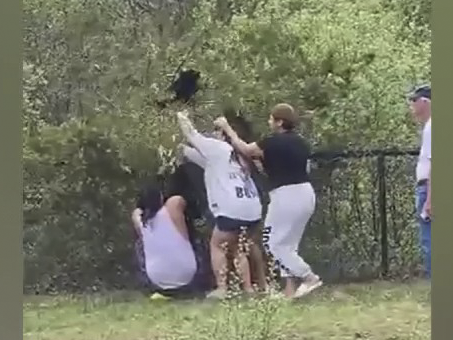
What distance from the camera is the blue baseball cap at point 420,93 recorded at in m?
1.84

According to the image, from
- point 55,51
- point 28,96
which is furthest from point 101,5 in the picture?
point 28,96

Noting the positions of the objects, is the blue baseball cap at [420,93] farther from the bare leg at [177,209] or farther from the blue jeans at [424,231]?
the bare leg at [177,209]

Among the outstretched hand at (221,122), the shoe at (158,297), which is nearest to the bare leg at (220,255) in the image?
the shoe at (158,297)

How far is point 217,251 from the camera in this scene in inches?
74.3

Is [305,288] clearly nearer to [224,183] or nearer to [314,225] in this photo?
[314,225]

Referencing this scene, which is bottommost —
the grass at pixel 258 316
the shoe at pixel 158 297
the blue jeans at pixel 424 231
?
the grass at pixel 258 316

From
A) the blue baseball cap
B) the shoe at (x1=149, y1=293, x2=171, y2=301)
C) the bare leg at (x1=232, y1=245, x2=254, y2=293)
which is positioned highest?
the blue baseball cap

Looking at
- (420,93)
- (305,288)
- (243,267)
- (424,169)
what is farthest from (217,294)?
(420,93)

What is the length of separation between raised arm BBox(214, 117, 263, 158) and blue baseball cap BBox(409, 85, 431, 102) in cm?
39

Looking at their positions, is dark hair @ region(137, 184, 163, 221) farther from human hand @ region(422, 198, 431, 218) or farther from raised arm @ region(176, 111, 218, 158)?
human hand @ region(422, 198, 431, 218)

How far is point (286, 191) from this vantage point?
74.1 inches

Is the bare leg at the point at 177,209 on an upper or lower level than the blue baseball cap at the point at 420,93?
lower

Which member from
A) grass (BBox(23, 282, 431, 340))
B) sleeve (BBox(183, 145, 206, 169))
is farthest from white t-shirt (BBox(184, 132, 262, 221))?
grass (BBox(23, 282, 431, 340))

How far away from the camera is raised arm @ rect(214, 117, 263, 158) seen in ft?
6.18
